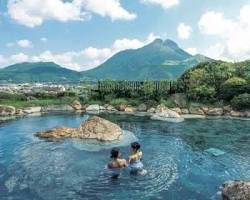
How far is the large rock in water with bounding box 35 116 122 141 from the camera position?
28.7 meters

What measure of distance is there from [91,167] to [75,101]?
4032 centimetres

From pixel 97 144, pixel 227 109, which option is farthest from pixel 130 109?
pixel 97 144

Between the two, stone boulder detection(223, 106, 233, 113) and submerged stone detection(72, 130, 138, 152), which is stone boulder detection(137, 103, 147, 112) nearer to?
stone boulder detection(223, 106, 233, 113)

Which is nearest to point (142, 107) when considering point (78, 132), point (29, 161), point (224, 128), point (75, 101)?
point (75, 101)

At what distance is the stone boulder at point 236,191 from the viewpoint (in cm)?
1334

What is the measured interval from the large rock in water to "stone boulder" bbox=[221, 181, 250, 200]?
584 inches

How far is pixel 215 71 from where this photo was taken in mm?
57656

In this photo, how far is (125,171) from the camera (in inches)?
723

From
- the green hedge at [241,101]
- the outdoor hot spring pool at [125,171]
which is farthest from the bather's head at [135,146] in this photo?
the green hedge at [241,101]

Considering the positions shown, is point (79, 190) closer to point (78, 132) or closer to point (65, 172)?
point (65, 172)

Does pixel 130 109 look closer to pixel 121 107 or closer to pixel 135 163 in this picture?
pixel 121 107

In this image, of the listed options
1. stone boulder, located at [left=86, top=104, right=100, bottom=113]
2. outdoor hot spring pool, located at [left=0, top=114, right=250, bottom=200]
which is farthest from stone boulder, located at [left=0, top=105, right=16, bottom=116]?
outdoor hot spring pool, located at [left=0, top=114, right=250, bottom=200]

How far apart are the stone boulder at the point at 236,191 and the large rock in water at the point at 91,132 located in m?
14.8

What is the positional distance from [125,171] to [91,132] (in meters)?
11.3
